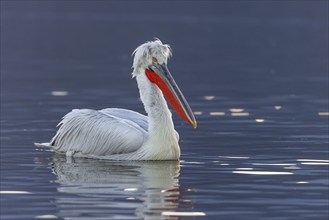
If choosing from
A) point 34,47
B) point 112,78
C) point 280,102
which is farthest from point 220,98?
point 34,47

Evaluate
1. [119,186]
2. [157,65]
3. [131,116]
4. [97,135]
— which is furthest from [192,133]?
[119,186]

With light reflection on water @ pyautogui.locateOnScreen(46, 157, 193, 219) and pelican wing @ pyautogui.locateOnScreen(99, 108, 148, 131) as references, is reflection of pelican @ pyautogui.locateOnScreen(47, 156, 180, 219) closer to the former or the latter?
light reflection on water @ pyautogui.locateOnScreen(46, 157, 193, 219)

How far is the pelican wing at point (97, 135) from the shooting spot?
50.2 feet

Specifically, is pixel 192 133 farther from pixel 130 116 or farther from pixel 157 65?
pixel 157 65

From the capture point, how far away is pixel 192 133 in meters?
17.9

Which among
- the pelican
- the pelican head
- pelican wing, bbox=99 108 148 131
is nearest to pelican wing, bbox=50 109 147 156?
the pelican

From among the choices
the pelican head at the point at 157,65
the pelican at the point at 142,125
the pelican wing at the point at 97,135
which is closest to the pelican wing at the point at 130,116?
the pelican at the point at 142,125

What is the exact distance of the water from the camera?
1244cm

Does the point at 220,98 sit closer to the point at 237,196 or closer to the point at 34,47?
the point at 237,196

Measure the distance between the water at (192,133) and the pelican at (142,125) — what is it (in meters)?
0.21

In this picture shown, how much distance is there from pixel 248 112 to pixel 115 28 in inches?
1523

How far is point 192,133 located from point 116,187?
4.63 m

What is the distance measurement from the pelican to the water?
21 centimetres

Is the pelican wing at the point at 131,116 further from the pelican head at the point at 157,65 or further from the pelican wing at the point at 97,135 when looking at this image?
the pelican head at the point at 157,65
